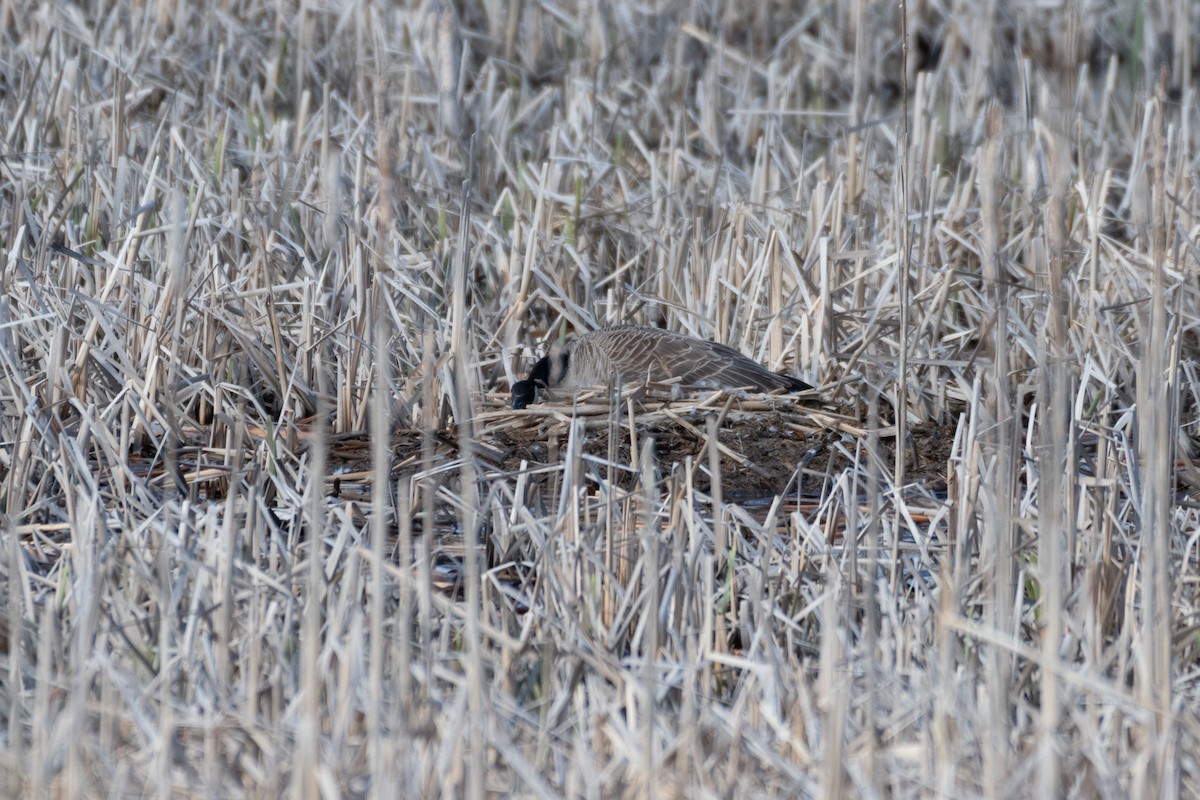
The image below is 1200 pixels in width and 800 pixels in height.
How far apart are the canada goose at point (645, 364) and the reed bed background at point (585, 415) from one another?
0.11 m

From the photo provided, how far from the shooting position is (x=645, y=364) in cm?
529

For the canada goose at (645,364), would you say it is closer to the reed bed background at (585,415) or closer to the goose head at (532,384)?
the goose head at (532,384)

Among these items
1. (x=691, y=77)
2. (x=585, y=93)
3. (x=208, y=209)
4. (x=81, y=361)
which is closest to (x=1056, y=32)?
(x=691, y=77)

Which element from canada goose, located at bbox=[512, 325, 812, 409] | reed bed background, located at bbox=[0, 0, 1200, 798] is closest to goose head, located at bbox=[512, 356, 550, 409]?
canada goose, located at bbox=[512, 325, 812, 409]

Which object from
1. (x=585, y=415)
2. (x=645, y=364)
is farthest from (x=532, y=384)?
(x=645, y=364)

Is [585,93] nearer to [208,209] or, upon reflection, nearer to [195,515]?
[208,209]

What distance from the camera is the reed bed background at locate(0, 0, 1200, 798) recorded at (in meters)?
2.48

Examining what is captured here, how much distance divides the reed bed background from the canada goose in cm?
11

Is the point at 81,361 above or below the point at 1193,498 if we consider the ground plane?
above

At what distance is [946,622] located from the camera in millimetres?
2426

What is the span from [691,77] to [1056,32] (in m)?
2.46

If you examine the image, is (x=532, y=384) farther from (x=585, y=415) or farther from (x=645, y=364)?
(x=645, y=364)

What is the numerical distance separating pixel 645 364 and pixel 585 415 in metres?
0.32

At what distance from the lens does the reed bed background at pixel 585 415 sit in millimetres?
2482
